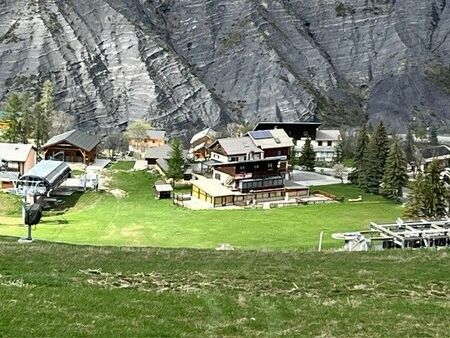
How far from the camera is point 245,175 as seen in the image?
63.0 meters

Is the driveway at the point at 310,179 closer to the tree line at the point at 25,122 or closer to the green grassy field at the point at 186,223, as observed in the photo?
the green grassy field at the point at 186,223

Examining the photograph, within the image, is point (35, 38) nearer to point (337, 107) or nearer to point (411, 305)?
point (337, 107)

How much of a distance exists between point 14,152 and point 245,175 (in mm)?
23779

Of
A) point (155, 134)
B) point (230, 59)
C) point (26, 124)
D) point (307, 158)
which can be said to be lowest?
point (307, 158)

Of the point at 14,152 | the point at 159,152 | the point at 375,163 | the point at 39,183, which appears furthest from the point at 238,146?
the point at 14,152

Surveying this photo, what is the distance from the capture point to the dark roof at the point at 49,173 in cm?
5575

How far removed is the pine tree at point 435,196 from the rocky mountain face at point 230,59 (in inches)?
2424

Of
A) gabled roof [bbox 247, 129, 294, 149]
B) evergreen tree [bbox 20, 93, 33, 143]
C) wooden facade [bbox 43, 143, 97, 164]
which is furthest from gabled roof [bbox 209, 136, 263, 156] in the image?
evergreen tree [bbox 20, 93, 33, 143]

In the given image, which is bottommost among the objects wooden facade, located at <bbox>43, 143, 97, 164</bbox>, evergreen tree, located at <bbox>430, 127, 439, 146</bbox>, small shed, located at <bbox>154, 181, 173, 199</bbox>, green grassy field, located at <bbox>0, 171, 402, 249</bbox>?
green grassy field, located at <bbox>0, 171, 402, 249</bbox>

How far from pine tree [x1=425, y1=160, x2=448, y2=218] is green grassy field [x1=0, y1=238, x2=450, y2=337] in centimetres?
2529

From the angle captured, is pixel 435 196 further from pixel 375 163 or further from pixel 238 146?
pixel 238 146

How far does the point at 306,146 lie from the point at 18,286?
213 feet

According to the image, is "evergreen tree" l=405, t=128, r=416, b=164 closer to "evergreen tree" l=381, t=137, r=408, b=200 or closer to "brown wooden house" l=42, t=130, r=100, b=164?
"evergreen tree" l=381, t=137, r=408, b=200

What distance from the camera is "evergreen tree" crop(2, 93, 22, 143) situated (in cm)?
7650
